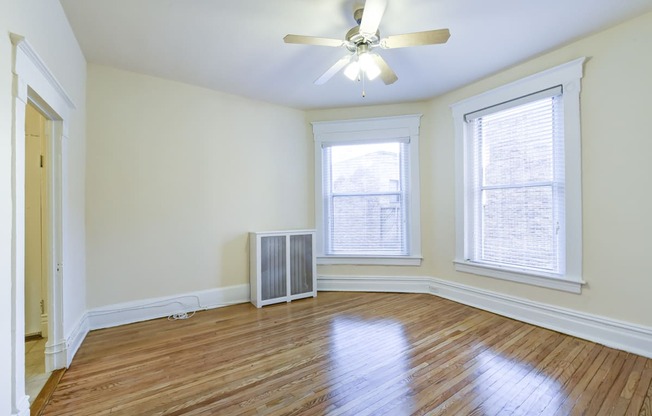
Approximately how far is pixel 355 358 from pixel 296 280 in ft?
5.56

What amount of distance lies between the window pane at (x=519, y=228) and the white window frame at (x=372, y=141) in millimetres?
847

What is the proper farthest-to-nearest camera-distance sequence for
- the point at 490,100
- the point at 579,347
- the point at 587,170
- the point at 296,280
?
the point at 296,280
the point at 490,100
the point at 587,170
the point at 579,347

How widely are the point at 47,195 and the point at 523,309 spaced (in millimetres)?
4204

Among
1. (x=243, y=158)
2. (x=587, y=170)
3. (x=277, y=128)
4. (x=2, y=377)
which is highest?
(x=277, y=128)

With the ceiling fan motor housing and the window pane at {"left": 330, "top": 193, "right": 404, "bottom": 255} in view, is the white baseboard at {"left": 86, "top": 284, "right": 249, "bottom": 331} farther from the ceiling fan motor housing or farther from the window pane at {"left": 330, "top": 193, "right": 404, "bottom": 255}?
the ceiling fan motor housing

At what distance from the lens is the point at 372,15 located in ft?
5.99

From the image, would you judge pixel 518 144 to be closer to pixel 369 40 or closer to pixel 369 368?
pixel 369 40

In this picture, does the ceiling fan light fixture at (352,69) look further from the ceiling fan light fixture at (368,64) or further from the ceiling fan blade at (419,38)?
the ceiling fan blade at (419,38)

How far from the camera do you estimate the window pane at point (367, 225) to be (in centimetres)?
407

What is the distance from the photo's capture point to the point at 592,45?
2516 mm

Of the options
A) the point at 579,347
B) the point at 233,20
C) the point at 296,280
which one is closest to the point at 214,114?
the point at 233,20

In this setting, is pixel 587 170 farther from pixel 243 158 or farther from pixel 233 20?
pixel 243 158

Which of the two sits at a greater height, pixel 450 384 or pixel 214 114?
pixel 214 114

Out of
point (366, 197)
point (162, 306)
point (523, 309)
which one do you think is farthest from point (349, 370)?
point (366, 197)
